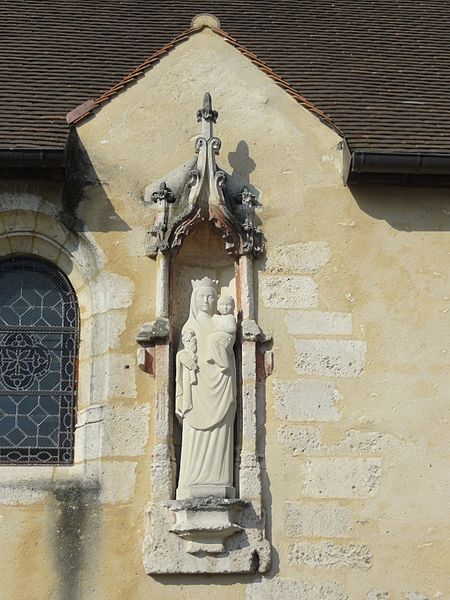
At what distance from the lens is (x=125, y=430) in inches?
294

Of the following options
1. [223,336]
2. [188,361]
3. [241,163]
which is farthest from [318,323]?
[241,163]

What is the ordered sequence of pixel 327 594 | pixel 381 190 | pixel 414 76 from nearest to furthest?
pixel 327 594, pixel 381 190, pixel 414 76

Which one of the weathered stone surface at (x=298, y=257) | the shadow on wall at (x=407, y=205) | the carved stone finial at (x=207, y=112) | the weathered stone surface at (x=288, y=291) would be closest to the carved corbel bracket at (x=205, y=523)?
the weathered stone surface at (x=288, y=291)

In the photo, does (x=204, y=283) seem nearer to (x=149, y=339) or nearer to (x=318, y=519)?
(x=149, y=339)

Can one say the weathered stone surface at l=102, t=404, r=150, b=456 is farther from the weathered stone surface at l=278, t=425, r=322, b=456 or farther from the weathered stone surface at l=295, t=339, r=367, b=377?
the weathered stone surface at l=295, t=339, r=367, b=377

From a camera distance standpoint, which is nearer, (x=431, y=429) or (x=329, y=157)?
(x=431, y=429)

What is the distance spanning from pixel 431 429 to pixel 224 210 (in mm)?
1904

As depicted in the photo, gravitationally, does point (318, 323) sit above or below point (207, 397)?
above

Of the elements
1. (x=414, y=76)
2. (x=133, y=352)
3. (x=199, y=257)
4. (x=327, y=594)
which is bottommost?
(x=327, y=594)

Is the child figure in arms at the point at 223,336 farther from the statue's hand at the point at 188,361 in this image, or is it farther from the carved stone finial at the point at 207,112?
the carved stone finial at the point at 207,112

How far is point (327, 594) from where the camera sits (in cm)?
720

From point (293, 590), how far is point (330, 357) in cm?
147

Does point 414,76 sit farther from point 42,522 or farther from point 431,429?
point 42,522

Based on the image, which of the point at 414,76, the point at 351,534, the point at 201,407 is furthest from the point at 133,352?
the point at 414,76
